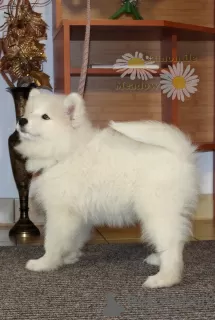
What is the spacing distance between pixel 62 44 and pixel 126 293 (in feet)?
5.18

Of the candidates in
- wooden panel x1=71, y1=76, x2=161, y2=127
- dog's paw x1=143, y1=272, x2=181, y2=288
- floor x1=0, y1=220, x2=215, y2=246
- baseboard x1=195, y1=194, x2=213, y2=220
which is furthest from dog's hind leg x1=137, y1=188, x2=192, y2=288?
baseboard x1=195, y1=194, x2=213, y2=220

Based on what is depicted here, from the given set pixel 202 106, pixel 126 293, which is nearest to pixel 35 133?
pixel 126 293

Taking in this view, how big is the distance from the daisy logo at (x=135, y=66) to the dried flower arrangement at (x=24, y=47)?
446mm

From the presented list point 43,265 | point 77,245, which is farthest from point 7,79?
point 43,265

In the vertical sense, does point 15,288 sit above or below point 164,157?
below

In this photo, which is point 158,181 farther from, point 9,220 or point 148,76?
point 9,220

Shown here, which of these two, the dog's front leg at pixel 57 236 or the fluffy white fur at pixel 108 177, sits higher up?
the fluffy white fur at pixel 108 177

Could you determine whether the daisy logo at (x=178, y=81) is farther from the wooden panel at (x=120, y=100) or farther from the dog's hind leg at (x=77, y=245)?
the dog's hind leg at (x=77, y=245)

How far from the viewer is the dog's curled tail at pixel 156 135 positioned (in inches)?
67.2

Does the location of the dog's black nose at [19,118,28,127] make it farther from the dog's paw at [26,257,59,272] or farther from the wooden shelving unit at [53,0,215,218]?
the wooden shelving unit at [53,0,215,218]

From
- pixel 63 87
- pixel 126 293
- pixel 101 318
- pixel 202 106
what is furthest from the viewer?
pixel 202 106

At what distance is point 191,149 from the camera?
5.85 feet

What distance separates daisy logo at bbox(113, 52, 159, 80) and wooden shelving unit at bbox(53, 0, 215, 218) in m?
0.05

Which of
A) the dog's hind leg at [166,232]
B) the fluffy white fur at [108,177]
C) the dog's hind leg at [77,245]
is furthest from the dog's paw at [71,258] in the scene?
the dog's hind leg at [166,232]
